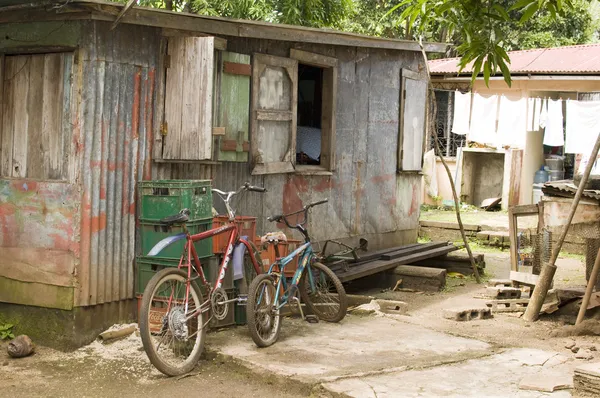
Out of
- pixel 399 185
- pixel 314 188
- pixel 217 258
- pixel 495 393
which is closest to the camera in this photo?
pixel 495 393

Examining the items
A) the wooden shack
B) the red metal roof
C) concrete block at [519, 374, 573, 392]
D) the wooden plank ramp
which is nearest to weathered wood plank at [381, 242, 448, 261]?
the wooden plank ramp

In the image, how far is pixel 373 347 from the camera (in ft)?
22.3

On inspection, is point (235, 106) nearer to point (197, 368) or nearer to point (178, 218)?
point (178, 218)

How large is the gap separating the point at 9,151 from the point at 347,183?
4502mm

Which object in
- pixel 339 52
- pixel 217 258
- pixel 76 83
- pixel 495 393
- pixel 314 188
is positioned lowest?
pixel 495 393

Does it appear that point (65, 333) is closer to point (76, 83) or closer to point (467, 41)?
point (76, 83)

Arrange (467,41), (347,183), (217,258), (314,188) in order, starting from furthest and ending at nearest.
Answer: (347,183)
(314,188)
(217,258)
(467,41)

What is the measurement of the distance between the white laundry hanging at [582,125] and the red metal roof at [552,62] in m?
0.70

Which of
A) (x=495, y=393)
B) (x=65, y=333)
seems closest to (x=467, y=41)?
(x=495, y=393)

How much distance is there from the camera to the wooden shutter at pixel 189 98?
7.30m

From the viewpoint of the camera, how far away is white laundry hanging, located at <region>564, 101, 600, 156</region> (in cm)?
1623

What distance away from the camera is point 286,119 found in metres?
8.99

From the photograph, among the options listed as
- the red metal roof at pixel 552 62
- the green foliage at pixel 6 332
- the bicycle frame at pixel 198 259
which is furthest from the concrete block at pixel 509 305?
the red metal roof at pixel 552 62

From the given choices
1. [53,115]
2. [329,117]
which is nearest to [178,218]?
[53,115]
